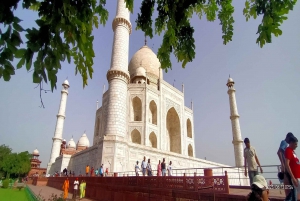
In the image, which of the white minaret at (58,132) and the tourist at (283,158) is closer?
the tourist at (283,158)

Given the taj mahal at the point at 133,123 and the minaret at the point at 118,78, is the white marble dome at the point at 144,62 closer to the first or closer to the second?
the taj mahal at the point at 133,123

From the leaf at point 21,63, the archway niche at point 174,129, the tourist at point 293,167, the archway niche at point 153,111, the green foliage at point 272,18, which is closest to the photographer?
the leaf at point 21,63

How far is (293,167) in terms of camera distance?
2742mm

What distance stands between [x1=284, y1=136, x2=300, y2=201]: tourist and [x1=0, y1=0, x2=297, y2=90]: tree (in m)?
1.60

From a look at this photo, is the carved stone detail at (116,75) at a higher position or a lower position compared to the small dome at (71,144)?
higher

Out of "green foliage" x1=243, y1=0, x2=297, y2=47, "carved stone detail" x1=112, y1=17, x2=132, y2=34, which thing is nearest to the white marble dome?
"carved stone detail" x1=112, y1=17, x2=132, y2=34

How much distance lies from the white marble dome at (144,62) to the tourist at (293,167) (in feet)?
73.0

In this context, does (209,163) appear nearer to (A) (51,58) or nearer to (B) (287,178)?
(B) (287,178)

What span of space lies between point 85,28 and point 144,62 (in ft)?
80.8

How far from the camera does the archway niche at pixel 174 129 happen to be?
21916 millimetres

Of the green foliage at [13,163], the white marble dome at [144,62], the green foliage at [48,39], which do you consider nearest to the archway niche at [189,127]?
the white marble dome at [144,62]

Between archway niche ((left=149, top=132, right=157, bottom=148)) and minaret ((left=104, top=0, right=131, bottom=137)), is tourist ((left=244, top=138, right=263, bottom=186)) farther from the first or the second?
archway niche ((left=149, top=132, right=157, bottom=148))

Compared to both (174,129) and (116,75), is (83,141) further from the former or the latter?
(116,75)

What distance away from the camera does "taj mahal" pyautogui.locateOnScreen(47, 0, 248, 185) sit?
12.2 meters
